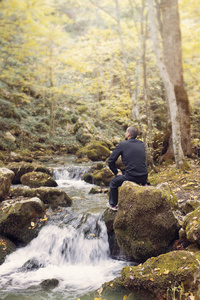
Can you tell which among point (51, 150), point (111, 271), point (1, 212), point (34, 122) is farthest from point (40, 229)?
point (34, 122)

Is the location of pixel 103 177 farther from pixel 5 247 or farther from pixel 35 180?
pixel 5 247

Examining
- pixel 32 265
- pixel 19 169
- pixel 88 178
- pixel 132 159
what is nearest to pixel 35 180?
pixel 19 169

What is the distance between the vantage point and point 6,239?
5176 millimetres

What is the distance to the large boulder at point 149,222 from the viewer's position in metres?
3.98

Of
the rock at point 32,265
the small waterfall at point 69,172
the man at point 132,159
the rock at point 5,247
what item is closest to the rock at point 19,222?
the rock at point 5,247

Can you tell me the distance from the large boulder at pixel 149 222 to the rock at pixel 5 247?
2.72 m

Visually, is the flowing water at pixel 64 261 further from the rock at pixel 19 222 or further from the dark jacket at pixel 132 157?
the dark jacket at pixel 132 157

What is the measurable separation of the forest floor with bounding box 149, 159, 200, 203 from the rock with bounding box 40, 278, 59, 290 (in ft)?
10.6

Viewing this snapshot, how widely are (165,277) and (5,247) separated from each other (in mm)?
3596

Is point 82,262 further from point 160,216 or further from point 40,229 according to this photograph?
point 160,216

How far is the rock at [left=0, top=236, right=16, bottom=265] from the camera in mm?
4781

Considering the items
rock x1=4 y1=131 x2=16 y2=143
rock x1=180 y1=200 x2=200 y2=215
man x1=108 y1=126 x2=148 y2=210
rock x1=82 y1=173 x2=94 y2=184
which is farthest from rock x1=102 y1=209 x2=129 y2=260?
rock x1=4 y1=131 x2=16 y2=143

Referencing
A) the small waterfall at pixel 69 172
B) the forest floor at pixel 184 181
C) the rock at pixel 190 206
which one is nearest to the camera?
the rock at pixel 190 206

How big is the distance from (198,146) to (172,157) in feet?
5.51
